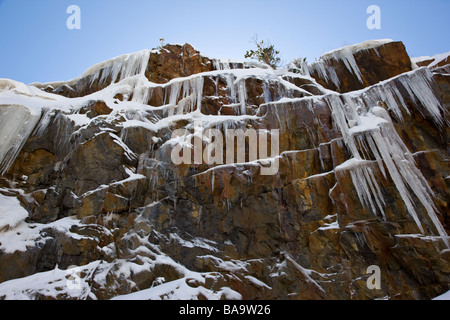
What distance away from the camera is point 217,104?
41.4ft

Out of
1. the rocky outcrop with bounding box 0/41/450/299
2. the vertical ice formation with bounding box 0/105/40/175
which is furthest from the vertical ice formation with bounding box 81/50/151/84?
the vertical ice formation with bounding box 0/105/40/175

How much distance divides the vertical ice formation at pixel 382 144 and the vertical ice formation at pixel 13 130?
10954 mm

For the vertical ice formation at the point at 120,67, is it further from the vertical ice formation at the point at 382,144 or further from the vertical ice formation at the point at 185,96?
the vertical ice formation at the point at 382,144

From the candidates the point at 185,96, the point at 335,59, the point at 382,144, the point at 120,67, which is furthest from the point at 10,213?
the point at 335,59

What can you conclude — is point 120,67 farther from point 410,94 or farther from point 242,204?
point 410,94

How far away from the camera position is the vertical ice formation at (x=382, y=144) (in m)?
7.91

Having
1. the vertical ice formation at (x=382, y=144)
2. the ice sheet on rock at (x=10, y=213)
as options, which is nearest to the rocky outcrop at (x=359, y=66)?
the vertical ice formation at (x=382, y=144)

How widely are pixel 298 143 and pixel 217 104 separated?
4.08 m

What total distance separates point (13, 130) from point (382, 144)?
12516 millimetres

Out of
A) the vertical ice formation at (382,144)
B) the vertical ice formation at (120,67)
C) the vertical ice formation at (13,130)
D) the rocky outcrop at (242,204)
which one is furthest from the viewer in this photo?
the vertical ice formation at (120,67)

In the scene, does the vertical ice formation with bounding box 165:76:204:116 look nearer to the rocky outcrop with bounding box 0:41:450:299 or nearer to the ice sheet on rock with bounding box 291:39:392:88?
the rocky outcrop with bounding box 0:41:450:299

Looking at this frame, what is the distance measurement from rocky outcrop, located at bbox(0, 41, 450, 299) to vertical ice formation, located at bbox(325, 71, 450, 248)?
0.04 m

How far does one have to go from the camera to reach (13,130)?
10938 mm
